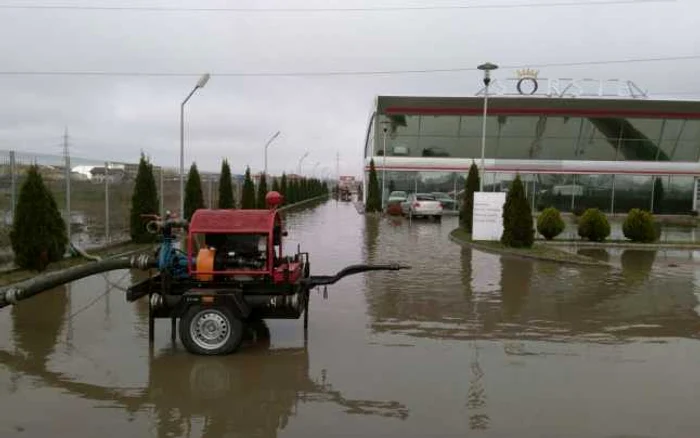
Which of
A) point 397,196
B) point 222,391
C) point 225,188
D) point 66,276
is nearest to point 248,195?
point 225,188

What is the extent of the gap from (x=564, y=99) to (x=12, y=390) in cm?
3712

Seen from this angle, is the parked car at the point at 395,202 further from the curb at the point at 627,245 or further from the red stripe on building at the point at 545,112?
the curb at the point at 627,245

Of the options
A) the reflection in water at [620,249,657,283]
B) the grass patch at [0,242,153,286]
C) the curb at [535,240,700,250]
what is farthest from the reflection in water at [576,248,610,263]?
the grass patch at [0,242,153,286]

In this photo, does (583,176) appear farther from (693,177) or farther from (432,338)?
(432,338)

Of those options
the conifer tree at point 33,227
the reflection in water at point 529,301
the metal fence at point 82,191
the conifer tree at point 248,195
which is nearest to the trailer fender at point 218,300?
the reflection in water at point 529,301

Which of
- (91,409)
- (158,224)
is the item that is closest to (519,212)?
(158,224)

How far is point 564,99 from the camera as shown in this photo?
3806 cm

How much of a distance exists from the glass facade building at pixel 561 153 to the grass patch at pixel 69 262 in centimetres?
2477

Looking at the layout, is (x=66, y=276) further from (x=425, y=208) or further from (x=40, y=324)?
(x=425, y=208)

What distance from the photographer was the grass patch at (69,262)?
1116 centimetres

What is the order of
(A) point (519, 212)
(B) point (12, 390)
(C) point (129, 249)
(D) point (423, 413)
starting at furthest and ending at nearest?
(A) point (519, 212)
(C) point (129, 249)
(B) point (12, 390)
(D) point (423, 413)

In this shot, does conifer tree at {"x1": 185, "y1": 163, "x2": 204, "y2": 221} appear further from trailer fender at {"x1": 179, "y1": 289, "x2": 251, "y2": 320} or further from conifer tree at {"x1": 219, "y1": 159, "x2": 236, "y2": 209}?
trailer fender at {"x1": 179, "y1": 289, "x2": 251, "y2": 320}

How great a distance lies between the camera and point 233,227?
706 cm

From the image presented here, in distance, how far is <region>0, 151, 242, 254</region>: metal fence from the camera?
1252 cm
